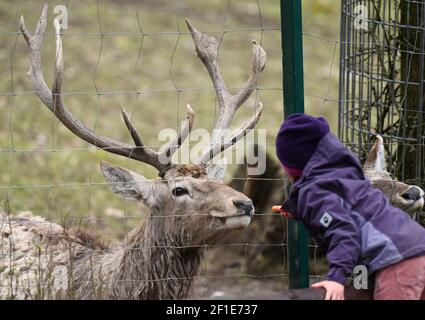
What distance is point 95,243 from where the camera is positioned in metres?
6.04

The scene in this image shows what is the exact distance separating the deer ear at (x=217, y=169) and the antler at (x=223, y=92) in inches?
2.0

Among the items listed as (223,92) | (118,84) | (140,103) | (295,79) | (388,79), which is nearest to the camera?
(295,79)

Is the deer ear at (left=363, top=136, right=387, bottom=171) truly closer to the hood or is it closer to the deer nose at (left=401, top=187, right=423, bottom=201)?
the deer nose at (left=401, top=187, right=423, bottom=201)

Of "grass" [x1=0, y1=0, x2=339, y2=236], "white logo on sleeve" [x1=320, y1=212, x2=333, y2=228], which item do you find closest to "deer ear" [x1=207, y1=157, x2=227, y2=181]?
"white logo on sleeve" [x1=320, y1=212, x2=333, y2=228]

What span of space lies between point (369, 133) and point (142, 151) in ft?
5.13

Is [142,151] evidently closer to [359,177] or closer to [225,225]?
[225,225]

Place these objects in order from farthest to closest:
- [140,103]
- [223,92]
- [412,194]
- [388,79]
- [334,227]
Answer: [140,103] < [388,79] < [223,92] < [412,194] < [334,227]

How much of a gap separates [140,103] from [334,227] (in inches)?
347

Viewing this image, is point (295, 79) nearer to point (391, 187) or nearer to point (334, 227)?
point (391, 187)

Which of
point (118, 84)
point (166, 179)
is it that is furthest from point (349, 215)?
point (118, 84)

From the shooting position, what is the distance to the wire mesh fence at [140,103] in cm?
810

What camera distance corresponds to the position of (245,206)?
17.4 feet

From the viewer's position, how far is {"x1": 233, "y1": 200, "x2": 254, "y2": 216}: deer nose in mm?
5305

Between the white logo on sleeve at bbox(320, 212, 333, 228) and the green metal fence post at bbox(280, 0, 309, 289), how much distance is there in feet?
4.27
